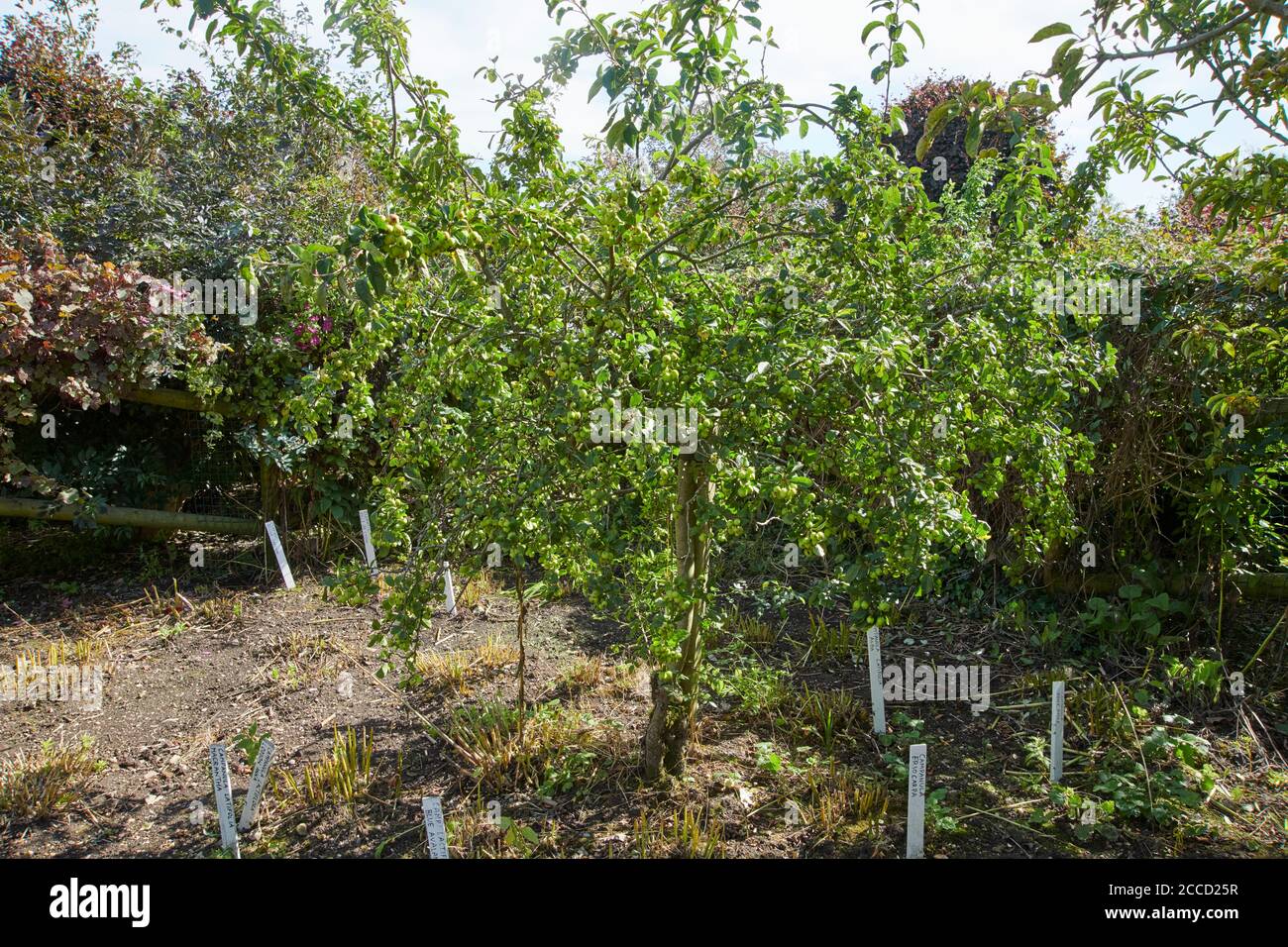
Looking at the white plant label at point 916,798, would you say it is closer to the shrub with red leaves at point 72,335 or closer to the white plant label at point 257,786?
the white plant label at point 257,786

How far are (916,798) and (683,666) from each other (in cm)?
92

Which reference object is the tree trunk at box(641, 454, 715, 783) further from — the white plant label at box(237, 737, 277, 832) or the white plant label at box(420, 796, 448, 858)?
the white plant label at box(237, 737, 277, 832)

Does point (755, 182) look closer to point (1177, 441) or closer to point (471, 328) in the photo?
point (471, 328)

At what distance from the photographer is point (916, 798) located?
9.01ft

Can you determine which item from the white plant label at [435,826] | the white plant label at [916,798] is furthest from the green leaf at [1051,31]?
the white plant label at [435,826]

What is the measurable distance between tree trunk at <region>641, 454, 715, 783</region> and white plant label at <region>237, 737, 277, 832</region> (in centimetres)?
136

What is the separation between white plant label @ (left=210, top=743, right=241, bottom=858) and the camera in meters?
2.89

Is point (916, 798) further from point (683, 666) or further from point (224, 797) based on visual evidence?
point (224, 797)

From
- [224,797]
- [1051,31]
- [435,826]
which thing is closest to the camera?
[1051,31]

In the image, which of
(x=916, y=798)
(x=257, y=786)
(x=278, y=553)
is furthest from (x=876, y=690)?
(x=278, y=553)

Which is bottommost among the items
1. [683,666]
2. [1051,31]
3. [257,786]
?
[257,786]

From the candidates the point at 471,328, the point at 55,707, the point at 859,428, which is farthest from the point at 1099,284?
the point at 55,707

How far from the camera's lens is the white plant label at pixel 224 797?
114 inches

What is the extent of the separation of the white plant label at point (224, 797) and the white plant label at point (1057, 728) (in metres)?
2.96
